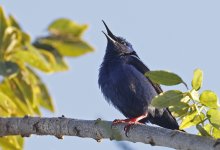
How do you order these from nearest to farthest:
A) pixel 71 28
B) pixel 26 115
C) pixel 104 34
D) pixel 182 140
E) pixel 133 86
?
pixel 182 140, pixel 26 115, pixel 71 28, pixel 133 86, pixel 104 34

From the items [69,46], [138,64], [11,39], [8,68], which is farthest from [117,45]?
Answer: [8,68]

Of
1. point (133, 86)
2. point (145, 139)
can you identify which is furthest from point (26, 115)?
point (133, 86)

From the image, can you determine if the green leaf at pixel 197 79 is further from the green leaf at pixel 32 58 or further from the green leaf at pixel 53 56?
the green leaf at pixel 53 56

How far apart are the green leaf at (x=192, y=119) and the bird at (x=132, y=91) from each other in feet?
7.09

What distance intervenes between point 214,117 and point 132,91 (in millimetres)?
2671

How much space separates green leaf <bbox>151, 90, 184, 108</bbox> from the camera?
3295 millimetres

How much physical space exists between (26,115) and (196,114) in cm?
145

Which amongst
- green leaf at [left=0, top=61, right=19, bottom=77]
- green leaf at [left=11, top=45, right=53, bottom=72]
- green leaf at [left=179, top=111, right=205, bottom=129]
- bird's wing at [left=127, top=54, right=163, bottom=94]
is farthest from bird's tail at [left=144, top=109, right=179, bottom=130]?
green leaf at [left=179, top=111, right=205, bottom=129]

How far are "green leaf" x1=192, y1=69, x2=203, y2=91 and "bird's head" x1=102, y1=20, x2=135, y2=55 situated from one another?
11.0 ft

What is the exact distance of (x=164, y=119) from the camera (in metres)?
5.75

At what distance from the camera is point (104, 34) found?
6.91 meters

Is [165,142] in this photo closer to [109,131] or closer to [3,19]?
[109,131]

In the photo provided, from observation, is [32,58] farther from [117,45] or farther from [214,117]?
[117,45]

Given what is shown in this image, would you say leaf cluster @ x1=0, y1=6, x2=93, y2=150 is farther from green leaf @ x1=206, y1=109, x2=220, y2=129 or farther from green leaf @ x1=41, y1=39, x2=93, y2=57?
green leaf @ x1=206, y1=109, x2=220, y2=129
